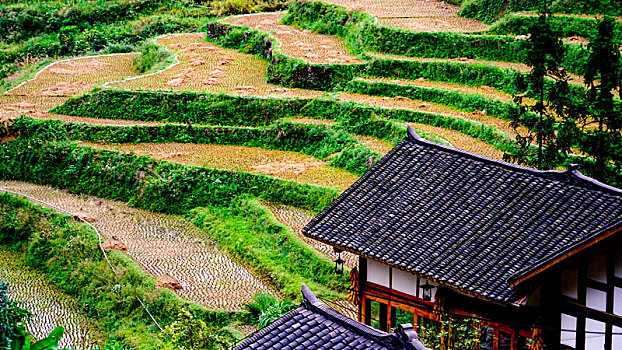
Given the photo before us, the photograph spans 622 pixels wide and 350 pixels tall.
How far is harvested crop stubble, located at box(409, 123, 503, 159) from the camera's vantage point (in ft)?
72.9

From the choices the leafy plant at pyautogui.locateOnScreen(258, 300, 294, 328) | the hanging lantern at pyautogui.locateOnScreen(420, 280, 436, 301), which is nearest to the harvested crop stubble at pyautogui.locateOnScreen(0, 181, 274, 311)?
the leafy plant at pyautogui.locateOnScreen(258, 300, 294, 328)

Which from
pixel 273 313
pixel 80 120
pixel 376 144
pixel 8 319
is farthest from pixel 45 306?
pixel 376 144

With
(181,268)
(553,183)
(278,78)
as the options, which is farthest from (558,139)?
(278,78)

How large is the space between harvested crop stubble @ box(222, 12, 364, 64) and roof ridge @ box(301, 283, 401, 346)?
1950cm

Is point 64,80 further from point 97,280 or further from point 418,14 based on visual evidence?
point 97,280

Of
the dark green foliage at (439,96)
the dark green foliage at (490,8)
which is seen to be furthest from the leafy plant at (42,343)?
the dark green foliage at (490,8)

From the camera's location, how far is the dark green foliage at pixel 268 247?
62.5 ft

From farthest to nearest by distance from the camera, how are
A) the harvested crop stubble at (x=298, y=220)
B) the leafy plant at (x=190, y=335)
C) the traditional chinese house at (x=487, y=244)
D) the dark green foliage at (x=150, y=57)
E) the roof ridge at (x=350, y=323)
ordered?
the dark green foliage at (x=150, y=57)
the harvested crop stubble at (x=298, y=220)
the leafy plant at (x=190, y=335)
the traditional chinese house at (x=487, y=244)
the roof ridge at (x=350, y=323)

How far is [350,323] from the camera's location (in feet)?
34.9

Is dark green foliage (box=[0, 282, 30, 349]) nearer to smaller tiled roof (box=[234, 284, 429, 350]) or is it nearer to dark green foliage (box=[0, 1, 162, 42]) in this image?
smaller tiled roof (box=[234, 284, 429, 350])

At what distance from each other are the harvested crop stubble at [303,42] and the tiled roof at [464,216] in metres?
15.3

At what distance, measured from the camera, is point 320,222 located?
14.9m

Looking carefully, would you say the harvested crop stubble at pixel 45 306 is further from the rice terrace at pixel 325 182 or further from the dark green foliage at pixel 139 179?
the dark green foliage at pixel 139 179

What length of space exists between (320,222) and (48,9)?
125 feet
